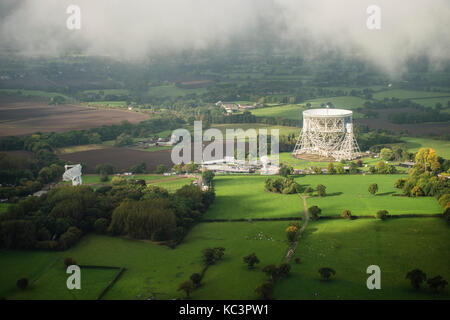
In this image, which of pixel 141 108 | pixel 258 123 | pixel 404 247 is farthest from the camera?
pixel 141 108

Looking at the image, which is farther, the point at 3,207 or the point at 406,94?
the point at 406,94

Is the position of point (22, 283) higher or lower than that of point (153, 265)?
higher

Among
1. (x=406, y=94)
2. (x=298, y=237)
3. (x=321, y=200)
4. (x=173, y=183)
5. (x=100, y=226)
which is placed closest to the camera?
(x=298, y=237)

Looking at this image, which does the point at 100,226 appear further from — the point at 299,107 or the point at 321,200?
the point at 299,107

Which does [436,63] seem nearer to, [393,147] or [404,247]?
[393,147]

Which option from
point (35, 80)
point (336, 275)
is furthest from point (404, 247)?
point (35, 80)

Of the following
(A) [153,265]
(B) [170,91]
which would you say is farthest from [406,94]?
(A) [153,265]

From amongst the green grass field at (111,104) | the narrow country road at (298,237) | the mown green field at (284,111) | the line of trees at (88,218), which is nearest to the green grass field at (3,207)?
the line of trees at (88,218)
